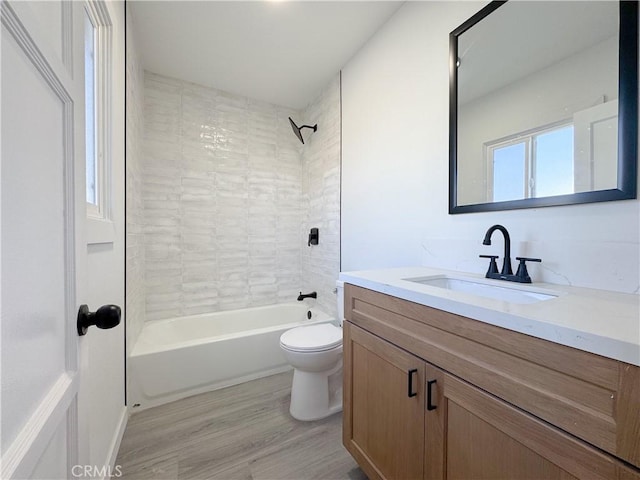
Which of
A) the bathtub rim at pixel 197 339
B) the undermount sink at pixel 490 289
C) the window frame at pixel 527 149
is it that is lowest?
the bathtub rim at pixel 197 339

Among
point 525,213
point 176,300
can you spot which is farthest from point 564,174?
point 176,300

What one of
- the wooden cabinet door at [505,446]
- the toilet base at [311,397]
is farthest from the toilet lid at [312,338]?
the wooden cabinet door at [505,446]

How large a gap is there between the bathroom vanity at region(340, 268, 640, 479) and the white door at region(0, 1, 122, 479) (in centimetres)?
88

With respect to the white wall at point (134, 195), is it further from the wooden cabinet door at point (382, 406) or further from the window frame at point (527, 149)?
the window frame at point (527, 149)

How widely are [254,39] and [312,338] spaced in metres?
2.12

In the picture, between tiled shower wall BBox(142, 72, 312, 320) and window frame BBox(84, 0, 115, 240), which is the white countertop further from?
tiled shower wall BBox(142, 72, 312, 320)

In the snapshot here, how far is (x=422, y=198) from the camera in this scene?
62.1 inches

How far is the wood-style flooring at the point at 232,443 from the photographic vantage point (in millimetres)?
1302

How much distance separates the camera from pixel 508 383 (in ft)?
2.14

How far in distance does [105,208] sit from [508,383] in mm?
1680

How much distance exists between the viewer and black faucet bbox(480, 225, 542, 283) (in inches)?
41.9

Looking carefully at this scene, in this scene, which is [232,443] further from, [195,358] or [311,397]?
[195,358]

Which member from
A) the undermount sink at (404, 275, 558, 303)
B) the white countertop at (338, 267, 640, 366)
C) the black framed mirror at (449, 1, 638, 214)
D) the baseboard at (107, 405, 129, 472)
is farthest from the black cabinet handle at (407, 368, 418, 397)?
the baseboard at (107, 405, 129, 472)

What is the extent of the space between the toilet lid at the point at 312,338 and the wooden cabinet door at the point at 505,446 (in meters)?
0.93
